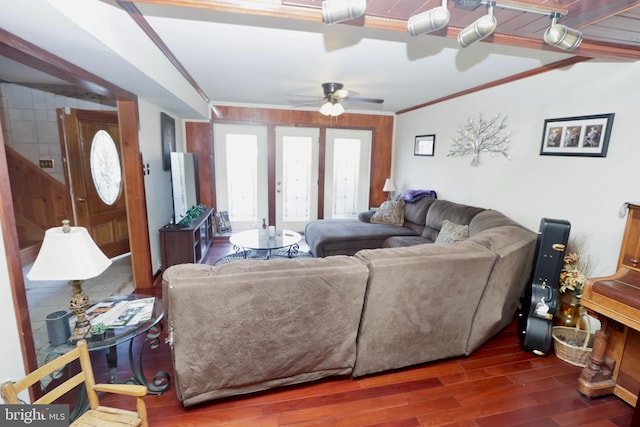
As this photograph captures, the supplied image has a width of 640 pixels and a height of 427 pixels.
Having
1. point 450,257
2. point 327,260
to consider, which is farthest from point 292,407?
point 450,257

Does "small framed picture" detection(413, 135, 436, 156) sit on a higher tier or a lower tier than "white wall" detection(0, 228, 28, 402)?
higher

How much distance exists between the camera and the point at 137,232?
3.15m

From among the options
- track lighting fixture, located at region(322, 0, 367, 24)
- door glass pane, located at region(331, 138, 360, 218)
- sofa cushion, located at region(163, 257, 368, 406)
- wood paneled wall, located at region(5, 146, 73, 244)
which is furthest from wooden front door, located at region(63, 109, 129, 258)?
track lighting fixture, located at region(322, 0, 367, 24)

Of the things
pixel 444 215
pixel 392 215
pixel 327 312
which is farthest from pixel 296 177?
pixel 327 312

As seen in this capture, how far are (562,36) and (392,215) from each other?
311 centimetres

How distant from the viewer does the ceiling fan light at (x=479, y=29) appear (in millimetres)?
1386

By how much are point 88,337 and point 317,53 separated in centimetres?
256

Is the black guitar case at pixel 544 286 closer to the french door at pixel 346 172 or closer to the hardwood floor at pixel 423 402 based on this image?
the hardwood floor at pixel 423 402

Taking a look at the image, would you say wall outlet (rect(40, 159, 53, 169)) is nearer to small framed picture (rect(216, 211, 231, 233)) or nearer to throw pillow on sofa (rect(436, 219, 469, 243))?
small framed picture (rect(216, 211, 231, 233))

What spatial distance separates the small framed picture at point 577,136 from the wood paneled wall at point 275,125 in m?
3.05

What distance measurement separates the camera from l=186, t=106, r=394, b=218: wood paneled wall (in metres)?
5.02

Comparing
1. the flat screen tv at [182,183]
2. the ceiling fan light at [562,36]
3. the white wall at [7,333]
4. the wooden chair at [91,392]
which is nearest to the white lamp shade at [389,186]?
the flat screen tv at [182,183]

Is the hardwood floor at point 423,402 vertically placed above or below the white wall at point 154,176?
below

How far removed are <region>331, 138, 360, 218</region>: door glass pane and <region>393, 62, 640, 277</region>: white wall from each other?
5.85 feet
